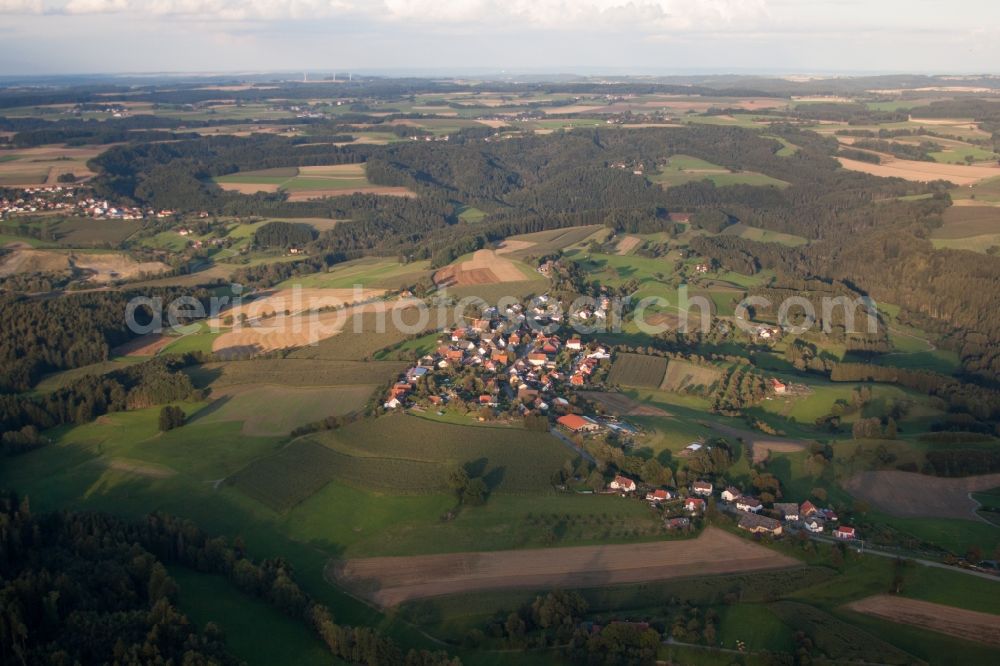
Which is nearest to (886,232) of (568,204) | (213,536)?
(568,204)

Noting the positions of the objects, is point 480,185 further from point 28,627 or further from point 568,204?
point 28,627

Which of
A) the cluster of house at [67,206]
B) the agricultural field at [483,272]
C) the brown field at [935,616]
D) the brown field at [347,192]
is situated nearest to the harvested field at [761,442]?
the brown field at [935,616]

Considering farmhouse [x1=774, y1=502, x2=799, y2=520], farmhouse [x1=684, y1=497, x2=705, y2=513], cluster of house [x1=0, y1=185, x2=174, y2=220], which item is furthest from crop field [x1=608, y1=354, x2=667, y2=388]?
cluster of house [x1=0, y1=185, x2=174, y2=220]

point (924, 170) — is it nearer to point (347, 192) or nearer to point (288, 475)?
point (347, 192)

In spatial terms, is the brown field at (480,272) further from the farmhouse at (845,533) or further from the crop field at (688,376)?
the farmhouse at (845,533)

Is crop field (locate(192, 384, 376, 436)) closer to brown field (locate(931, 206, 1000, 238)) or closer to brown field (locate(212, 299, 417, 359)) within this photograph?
brown field (locate(212, 299, 417, 359))
